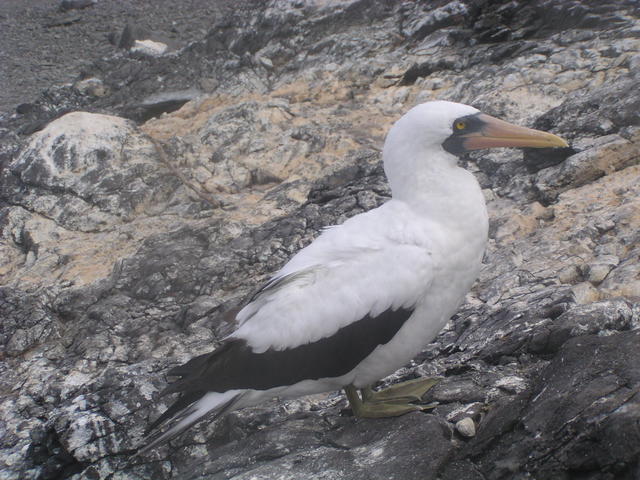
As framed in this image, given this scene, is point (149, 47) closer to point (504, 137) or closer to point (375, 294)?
point (504, 137)

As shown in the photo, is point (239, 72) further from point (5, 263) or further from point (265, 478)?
point (265, 478)

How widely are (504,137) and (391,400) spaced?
1.47 meters

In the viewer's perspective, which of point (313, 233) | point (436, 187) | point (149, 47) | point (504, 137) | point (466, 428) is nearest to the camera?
point (466, 428)

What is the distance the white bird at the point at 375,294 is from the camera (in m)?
3.19

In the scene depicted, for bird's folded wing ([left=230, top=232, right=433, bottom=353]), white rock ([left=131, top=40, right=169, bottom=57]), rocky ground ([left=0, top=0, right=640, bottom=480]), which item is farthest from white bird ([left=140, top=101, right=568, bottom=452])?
white rock ([left=131, top=40, right=169, bottom=57])

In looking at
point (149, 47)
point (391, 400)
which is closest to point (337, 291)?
point (391, 400)

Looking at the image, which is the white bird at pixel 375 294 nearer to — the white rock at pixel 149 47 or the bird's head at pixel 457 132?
the bird's head at pixel 457 132

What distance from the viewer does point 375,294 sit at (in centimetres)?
315

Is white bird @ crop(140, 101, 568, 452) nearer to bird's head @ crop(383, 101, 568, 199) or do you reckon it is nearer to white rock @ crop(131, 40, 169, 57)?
bird's head @ crop(383, 101, 568, 199)

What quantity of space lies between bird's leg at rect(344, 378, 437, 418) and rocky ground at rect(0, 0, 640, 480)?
0.28 feet

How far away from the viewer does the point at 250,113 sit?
6922mm

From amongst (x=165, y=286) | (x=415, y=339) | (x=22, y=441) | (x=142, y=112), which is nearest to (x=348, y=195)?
(x=165, y=286)

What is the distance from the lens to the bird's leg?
326cm

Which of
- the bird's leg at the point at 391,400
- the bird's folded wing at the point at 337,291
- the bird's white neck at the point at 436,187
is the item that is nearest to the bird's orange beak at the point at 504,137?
the bird's white neck at the point at 436,187
